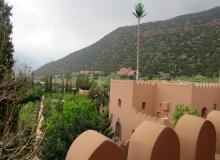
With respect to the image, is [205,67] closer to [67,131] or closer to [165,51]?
[165,51]

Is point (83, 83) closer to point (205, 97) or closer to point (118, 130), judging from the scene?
point (118, 130)

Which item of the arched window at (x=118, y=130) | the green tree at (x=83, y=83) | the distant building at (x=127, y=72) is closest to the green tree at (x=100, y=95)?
the arched window at (x=118, y=130)

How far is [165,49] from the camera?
4950 cm

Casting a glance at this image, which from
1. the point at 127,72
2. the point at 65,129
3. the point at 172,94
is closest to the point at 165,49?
the point at 127,72

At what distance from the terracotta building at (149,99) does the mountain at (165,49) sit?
17894 mm

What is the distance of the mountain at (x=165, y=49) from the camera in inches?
1690

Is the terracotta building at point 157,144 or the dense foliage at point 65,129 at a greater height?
the terracotta building at point 157,144

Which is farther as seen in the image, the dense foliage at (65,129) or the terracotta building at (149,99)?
the terracotta building at (149,99)

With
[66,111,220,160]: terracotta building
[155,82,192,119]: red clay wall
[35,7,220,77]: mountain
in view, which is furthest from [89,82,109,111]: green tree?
[66,111,220,160]: terracotta building

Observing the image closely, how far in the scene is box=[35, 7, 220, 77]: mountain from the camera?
4294 cm

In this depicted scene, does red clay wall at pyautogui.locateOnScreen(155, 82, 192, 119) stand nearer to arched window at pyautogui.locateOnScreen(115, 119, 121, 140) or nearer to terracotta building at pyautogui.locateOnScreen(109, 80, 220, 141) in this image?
terracotta building at pyautogui.locateOnScreen(109, 80, 220, 141)

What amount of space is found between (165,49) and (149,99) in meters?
28.3

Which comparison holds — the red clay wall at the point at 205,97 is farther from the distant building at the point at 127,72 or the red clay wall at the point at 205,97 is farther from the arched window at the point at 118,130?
the distant building at the point at 127,72

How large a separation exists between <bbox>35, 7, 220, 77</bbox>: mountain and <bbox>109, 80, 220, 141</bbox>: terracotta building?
58.7 ft
